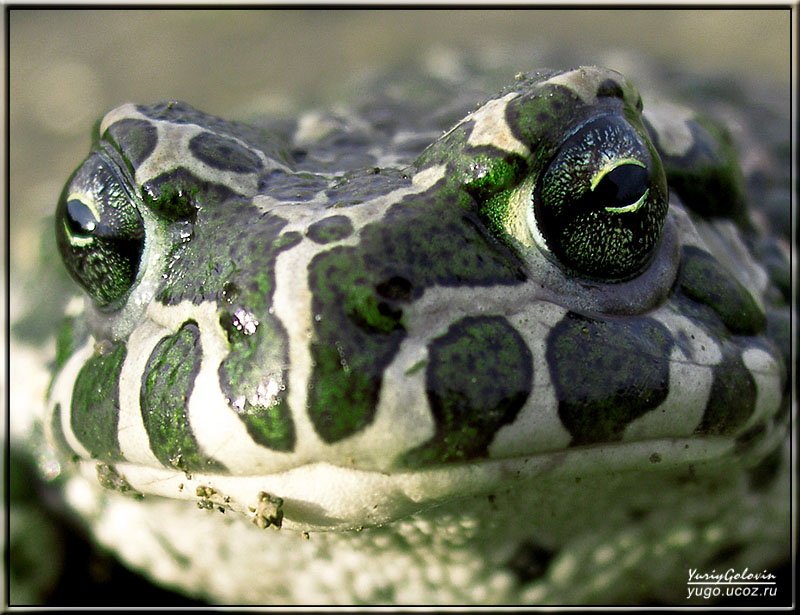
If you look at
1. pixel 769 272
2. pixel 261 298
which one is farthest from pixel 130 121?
pixel 769 272

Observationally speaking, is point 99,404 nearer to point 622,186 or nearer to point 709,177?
point 622,186

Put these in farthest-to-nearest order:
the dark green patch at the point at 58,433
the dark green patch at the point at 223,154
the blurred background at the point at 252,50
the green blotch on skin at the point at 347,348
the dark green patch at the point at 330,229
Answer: the blurred background at the point at 252,50 → the dark green patch at the point at 58,433 → the dark green patch at the point at 223,154 → the dark green patch at the point at 330,229 → the green blotch on skin at the point at 347,348

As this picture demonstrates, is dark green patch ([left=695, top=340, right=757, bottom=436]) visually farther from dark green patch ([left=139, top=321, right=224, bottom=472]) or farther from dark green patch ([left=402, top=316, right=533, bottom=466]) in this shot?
dark green patch ([left=139, top=321, right=224, bottom=472])

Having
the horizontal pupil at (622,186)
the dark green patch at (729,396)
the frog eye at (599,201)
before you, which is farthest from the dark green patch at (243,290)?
the dark green patch at (729,396)

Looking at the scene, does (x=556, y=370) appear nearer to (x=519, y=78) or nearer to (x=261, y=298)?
(x=261, y=298)

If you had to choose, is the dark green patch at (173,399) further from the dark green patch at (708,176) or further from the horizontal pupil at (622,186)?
the dark green patch at (708,176)

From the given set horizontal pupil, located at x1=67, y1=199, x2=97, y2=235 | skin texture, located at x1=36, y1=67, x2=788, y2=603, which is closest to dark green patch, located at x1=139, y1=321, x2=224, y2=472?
skin texture, located at x1=36, y1=67, x2=788, y2=603
